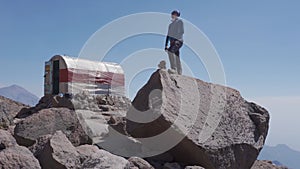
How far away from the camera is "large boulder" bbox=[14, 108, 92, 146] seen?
277 inches

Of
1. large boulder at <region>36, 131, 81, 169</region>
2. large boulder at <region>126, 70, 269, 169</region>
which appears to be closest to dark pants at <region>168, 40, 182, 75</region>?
large boulder at <region>126, 70, 269, 169</region>

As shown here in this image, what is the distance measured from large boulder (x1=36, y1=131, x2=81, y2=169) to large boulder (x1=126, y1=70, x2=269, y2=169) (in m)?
1.81

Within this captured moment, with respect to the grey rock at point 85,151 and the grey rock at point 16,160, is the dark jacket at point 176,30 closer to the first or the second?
the grey rock at point 85,151

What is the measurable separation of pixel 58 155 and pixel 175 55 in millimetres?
4091

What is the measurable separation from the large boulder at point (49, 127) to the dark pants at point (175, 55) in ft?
8.64

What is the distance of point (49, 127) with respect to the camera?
7.25m

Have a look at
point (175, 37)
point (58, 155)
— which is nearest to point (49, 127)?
point (58, 155)

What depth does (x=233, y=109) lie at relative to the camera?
786 cm

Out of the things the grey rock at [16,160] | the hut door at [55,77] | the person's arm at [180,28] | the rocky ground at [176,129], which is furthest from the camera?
the hut door at [55,77]

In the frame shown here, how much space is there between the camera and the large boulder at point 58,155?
17.7 ft

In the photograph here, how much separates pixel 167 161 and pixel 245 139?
1769mm

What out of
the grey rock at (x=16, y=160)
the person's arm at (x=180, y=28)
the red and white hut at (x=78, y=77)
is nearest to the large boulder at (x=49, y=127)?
the grey rock at (x=16, y=160)

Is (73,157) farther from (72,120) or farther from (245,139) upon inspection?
(245,139)

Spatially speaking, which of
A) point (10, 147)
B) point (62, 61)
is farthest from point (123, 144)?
point (62, 61)
